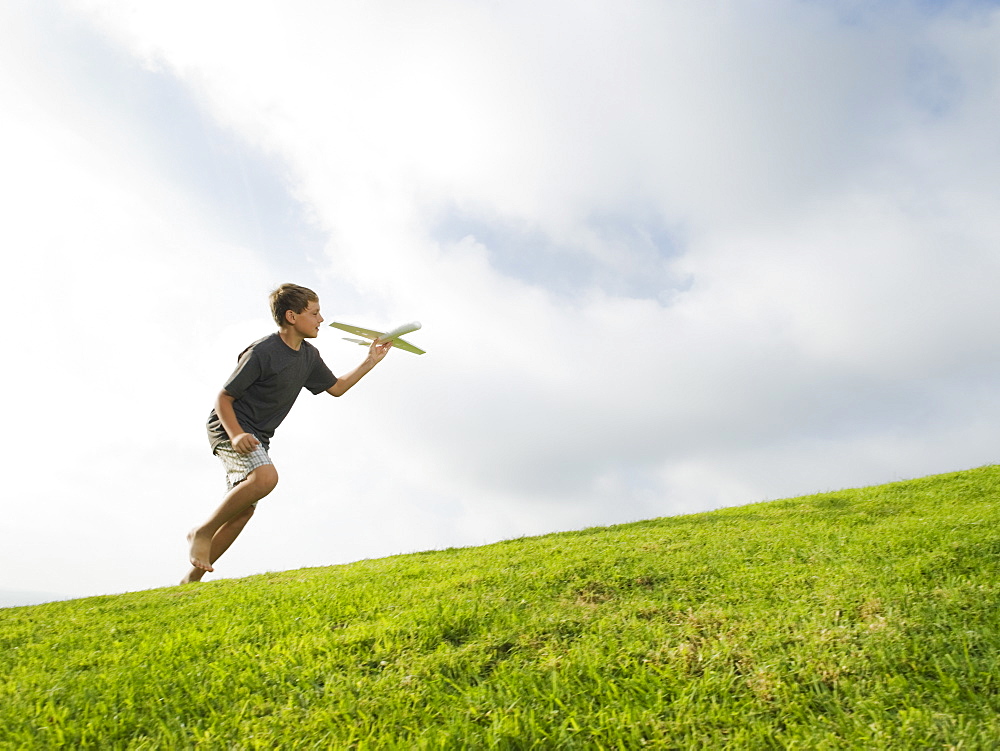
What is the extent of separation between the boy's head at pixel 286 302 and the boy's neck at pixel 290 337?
72 millimetres

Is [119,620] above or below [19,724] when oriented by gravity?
above

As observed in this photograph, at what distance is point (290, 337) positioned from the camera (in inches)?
296

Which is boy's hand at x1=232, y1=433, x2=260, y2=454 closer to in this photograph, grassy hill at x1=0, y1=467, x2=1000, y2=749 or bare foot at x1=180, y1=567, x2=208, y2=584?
grassy hill at x1=0, y1=467, x2=1000, y2=749

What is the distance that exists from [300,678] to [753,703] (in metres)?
2.26

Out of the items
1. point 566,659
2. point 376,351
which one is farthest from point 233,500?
point 566,659

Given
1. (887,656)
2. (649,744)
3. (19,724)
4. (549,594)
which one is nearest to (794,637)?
(887,656)

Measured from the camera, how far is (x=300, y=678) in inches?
140

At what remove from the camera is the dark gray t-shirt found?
7016mm

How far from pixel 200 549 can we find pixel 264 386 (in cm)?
183

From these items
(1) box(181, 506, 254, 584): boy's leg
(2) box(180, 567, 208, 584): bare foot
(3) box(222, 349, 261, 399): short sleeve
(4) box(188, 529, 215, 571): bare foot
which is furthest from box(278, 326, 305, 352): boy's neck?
(2) box(180, 567, 208, 584): bare foot

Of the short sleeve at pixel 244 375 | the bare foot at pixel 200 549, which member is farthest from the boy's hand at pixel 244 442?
the bare foot at pixel 200 549

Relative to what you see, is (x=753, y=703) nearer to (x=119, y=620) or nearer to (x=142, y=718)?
(x=142, y=718)

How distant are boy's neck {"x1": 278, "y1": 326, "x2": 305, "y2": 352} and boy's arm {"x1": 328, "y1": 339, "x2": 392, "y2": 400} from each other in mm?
768

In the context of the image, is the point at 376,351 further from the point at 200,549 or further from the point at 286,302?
the point at 200,549
